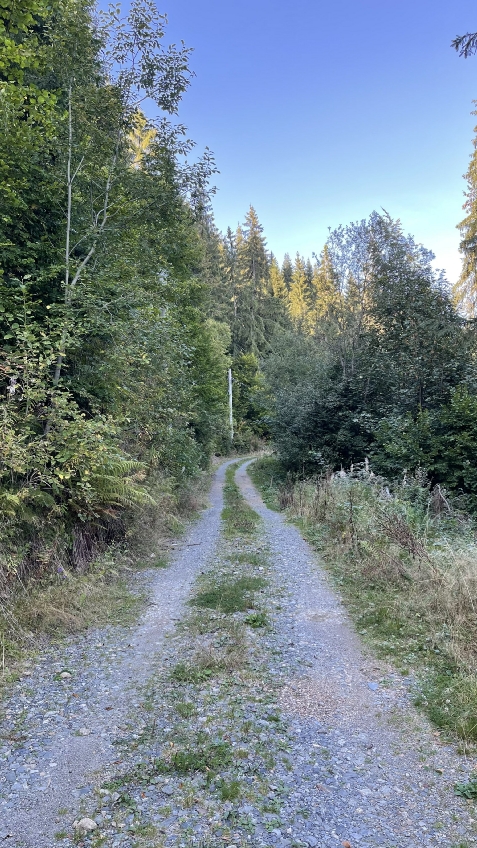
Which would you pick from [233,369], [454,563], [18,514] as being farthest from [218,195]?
[233,369]

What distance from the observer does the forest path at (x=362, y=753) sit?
2508 mm

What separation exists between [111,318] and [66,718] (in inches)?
196

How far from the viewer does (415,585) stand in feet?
18.2

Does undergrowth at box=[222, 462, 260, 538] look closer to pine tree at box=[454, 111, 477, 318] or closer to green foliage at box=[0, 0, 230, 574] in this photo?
green foliage at box=[0, 0, 230, 574]

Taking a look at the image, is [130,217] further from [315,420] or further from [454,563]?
[315,420]

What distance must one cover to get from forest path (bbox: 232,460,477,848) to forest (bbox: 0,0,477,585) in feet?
11.1

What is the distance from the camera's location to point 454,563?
5.24 m

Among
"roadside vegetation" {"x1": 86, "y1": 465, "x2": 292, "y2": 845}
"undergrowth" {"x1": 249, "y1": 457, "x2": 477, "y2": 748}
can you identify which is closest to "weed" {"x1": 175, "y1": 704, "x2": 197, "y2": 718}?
"roadside vegetation" {"x1": 86, "y1": 465, "x2": 292, "y2": 845}

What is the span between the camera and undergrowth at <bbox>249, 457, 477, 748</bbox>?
3.81 m

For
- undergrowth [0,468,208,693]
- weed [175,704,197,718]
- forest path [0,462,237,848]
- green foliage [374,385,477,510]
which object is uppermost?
green foliage [374,385,477,510]

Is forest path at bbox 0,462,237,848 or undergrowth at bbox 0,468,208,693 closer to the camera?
forest path at bbox 0,462,237,848

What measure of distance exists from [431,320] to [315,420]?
5.90m

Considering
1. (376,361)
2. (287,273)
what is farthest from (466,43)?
(287,273)

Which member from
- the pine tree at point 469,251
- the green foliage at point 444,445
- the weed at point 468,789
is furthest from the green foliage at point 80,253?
the pine tree at point 469,251
